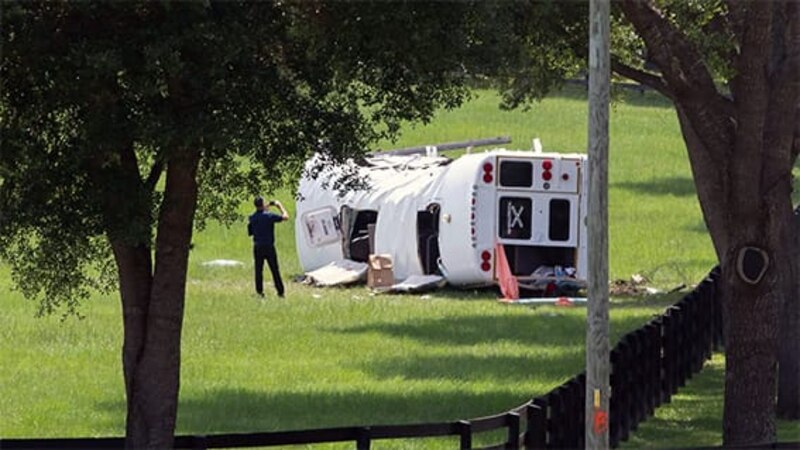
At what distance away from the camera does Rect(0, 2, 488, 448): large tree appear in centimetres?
1314

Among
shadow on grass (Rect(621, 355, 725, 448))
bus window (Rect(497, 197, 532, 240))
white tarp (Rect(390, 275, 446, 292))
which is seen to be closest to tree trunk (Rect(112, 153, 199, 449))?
shadow on grass (Rect(621, 355, 725, 448))

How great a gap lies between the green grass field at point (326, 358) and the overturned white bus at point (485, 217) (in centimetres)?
90

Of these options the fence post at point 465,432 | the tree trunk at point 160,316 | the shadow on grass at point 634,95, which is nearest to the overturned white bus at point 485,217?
the tree trunk at point 160,316

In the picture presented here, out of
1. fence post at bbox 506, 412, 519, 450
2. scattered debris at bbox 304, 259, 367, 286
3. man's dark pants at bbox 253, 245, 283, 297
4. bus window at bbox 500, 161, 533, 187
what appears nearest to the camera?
fence post at bbox 506, 412, 519, 450

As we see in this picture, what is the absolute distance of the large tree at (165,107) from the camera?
43.1 ft

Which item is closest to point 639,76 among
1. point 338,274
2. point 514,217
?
point 514,217

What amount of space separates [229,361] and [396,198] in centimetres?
1083

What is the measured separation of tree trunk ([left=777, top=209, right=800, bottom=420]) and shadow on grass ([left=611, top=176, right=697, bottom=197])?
98.8 ft

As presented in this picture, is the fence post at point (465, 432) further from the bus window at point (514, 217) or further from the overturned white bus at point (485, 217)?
the bus window at point (514, 217)

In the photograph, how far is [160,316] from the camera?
1483 cm

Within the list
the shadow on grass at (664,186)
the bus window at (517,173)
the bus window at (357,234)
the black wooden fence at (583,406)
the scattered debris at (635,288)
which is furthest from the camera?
the shadow on grass at (664,186)

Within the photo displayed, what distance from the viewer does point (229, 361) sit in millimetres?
25266

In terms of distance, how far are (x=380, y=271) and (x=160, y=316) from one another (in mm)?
20633

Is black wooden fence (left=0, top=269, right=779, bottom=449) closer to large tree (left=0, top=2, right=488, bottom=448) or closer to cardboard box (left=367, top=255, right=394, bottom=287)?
large tree (left=0, top=2, right=488, bottom=448)
